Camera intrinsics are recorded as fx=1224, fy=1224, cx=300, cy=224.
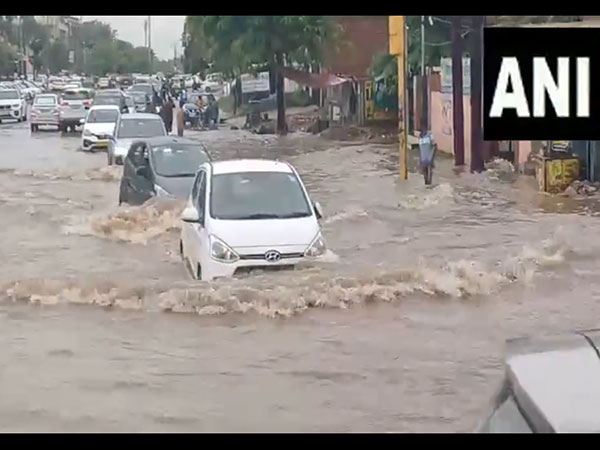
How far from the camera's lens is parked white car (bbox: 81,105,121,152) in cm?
2659

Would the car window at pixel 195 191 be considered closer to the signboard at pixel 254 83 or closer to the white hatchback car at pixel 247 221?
the white hatchback car at pixel 247 221

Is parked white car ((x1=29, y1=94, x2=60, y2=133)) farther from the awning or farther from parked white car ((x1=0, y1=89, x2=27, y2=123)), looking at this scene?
the awning

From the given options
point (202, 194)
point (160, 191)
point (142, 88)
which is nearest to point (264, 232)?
point (202, 194)

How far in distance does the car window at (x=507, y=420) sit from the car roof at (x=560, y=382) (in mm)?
41

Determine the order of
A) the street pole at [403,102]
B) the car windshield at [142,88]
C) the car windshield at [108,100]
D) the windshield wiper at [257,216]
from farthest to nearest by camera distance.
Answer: the car windshield at [142,88]
the car windshield at [108,100]
the street pole at [403,102]
the windshield wiper at [257,216]

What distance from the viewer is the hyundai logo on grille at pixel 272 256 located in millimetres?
9914

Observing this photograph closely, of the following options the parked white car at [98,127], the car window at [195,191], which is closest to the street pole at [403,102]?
the parked white car at [98,127]

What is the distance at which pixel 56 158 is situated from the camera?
87.1 ft

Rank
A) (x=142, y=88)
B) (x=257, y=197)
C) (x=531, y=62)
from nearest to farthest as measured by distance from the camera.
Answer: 1. (x=531, y=62)
2. (x=257, y=197)
3. (x=142, y=88)

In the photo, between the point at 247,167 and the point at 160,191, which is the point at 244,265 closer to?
the point at 247,167

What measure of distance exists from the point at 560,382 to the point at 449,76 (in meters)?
22.0

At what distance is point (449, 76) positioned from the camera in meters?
24.5

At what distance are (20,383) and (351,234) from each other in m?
7.49
